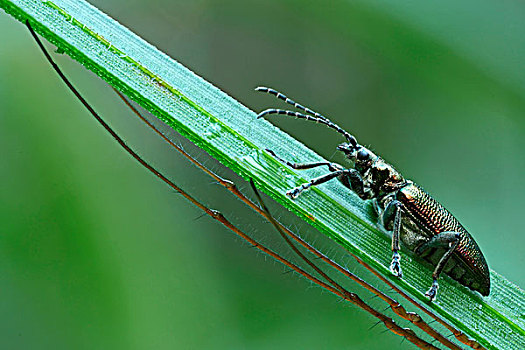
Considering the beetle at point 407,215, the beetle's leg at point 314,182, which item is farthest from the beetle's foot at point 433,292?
the beetle's leg at point 314,182

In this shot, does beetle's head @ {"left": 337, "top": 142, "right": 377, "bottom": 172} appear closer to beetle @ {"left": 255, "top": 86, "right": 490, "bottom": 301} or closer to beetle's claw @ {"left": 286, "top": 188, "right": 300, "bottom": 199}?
beetle @ {"left": 255, "top": 86, "right": 490, "bottom": 301}

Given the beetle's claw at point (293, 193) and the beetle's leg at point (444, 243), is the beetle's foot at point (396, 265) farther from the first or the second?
the beetle's claw at point (293, 193)

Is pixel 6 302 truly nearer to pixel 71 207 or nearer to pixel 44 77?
pixel 71 207

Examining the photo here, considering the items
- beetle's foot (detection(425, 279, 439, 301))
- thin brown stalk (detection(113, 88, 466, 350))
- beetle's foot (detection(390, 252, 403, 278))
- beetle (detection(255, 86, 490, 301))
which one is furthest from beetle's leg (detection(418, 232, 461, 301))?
thin brown stalk (detection(113, 88, 466, 350))

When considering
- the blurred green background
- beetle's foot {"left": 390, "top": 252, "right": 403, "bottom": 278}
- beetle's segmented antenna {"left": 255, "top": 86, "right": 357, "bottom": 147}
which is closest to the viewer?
beetle's foot {"left": 390, "top": 252, "right": 403, "bottom": 278}

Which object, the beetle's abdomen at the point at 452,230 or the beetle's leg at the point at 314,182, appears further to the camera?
the beetle's abdomen at the point at 452,230

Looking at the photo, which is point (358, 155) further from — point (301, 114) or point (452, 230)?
point (452, 230)

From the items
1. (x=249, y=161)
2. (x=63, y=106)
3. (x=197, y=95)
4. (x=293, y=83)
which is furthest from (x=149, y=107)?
(x=293, y=83)
